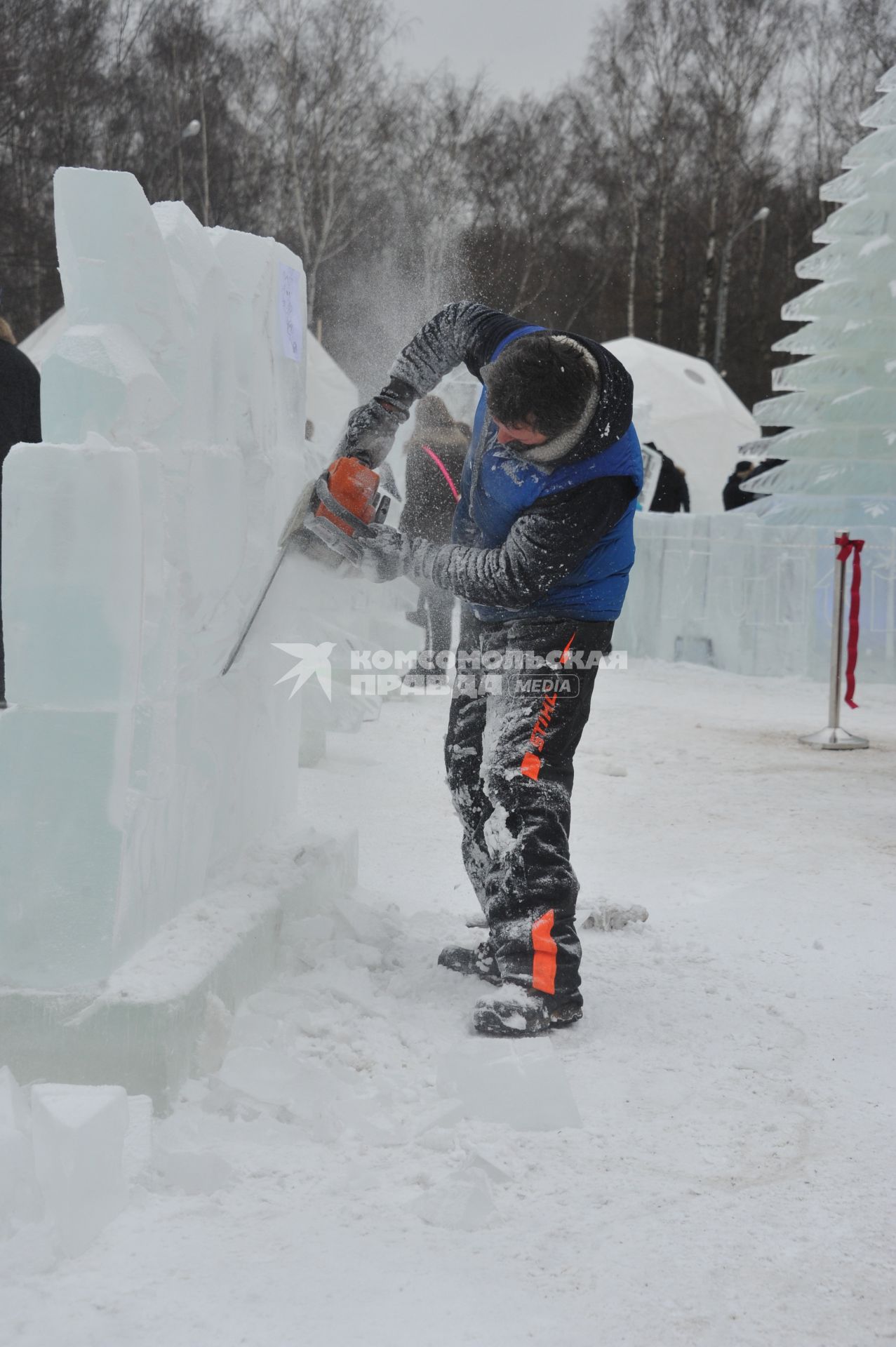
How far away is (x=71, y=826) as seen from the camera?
2076 mm

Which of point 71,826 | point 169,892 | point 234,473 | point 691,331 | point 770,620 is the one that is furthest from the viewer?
point 691,331

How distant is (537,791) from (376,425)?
85 centimetres

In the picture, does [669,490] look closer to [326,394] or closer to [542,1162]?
[326,394]

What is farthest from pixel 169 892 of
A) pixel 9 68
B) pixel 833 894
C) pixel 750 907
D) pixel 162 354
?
pixel 9 68

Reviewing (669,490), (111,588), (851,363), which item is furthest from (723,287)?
(111,588)

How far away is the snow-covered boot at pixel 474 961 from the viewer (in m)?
2.71

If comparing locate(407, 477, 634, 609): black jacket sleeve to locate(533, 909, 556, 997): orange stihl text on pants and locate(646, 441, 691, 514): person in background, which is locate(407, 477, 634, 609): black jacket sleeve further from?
locate(646, 441, 691, 514): person in background

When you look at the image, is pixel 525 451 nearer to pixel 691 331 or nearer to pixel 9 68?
pixel 9 68

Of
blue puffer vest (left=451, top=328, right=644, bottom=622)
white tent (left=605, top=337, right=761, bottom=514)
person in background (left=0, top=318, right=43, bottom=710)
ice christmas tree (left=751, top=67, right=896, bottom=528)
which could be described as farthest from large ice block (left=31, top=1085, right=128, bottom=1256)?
white tent (left=605, top=337, right=761, bottom=514)

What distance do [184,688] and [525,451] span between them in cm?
79

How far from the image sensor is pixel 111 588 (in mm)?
2027

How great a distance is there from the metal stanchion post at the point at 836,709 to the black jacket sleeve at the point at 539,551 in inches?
147

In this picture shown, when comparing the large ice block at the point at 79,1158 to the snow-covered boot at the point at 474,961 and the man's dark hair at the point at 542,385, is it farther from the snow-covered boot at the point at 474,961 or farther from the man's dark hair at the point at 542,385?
the man's dark hair at the point at 542,385

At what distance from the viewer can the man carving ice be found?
236 centimetres
